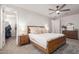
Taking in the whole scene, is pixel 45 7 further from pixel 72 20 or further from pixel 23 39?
pixel 23 39

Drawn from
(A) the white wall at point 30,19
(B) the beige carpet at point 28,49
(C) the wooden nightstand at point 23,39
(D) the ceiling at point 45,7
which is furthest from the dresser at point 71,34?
(C) the wooden nightstand at point 23,39

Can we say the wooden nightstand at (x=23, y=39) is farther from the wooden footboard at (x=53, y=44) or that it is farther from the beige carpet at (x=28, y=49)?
the wooden footboard at (x=53, y=44)

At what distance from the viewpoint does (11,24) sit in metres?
1.96

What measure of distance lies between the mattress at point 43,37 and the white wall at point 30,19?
0.32m

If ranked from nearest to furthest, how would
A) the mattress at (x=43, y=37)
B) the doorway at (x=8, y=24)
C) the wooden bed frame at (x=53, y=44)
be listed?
the doorway at (x=8, y=24) → the wooden bed frame at (x=53, y=44) → the mattress at (x=43, y=37)

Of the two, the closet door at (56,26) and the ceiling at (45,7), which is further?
the closet door at (56,26)

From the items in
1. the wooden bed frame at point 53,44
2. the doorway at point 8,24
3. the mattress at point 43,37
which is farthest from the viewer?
the mattress at point 43,37

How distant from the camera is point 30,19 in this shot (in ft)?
6.93

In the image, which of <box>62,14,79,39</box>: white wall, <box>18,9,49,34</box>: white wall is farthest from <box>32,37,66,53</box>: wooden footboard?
<box>18,9,49,34</box>: white wall

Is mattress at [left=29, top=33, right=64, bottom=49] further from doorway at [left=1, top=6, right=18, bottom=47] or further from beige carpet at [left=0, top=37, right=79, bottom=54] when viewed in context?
doorway at [left=1, top=6, right=18, bottom=47]

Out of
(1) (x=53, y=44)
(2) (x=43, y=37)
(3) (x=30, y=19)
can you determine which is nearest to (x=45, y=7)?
(3) (x=30, y=19)

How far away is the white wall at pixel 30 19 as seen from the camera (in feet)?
6.62
